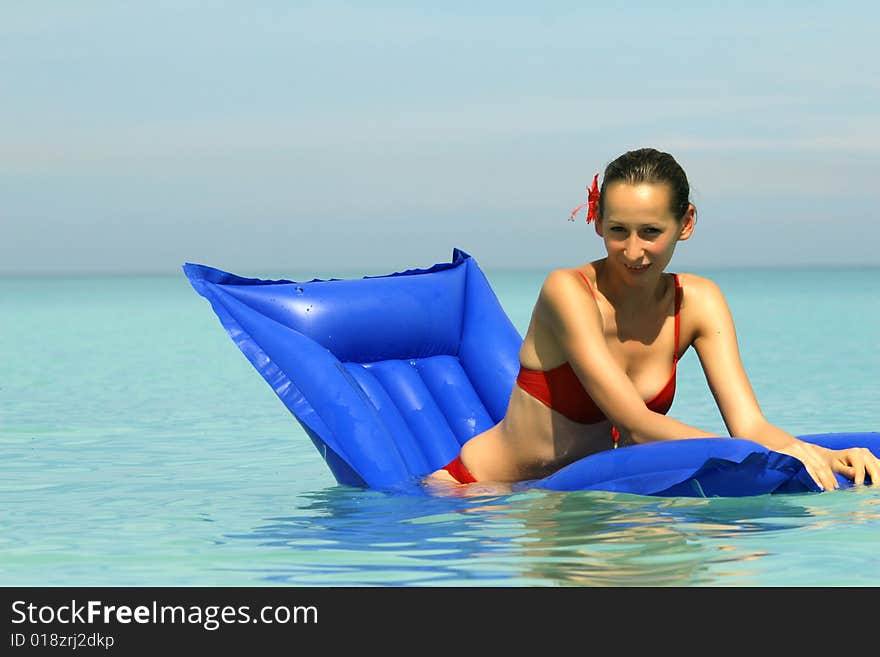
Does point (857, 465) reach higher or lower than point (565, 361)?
lower

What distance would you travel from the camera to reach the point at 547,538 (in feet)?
12.1

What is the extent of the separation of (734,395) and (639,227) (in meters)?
0.60

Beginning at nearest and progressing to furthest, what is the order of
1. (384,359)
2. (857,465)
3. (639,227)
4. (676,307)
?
(639,227) < (857,465) < (676,307) < (384,359)

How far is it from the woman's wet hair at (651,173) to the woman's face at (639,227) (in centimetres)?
2

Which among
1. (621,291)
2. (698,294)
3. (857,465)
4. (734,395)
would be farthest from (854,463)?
(621,291)

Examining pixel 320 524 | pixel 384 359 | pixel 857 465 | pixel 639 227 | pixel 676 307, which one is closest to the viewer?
pixel 639 227

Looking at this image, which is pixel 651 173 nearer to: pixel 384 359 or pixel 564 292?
pixel 564 292

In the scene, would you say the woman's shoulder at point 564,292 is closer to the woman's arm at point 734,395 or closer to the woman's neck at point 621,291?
the woman's neck at point 621,291

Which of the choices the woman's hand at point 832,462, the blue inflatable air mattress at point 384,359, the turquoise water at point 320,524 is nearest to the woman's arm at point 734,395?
the woman's hand at point 832,462

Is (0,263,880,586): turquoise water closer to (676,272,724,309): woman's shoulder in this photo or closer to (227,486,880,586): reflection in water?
(227,486,880,586): reflection in water

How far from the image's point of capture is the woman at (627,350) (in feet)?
12.0

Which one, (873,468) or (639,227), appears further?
(873,468)
